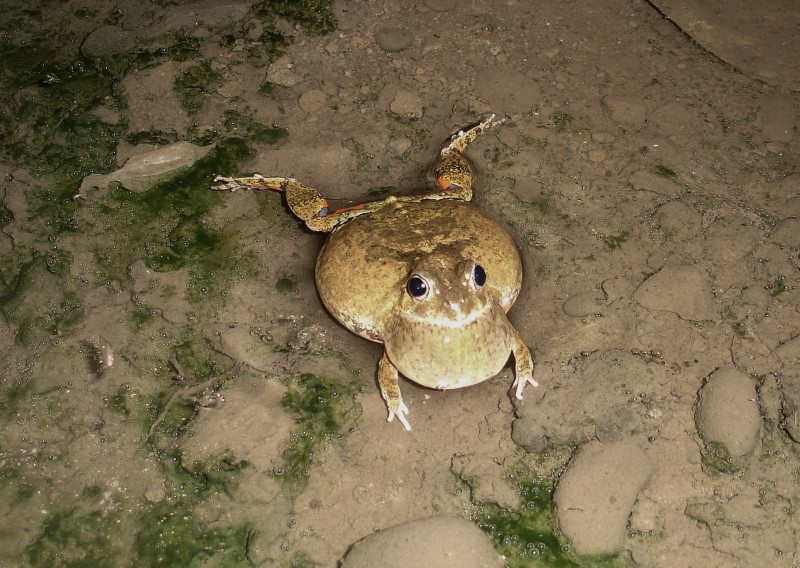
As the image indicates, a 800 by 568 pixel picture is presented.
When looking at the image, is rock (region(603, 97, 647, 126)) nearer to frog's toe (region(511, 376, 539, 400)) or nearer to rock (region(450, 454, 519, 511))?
Answer: frog's toe (region(511, 376, 539, 400))

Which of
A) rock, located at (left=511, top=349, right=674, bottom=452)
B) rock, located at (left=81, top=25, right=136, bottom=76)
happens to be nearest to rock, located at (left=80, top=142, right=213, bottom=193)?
rock, located at (left=81, top=25, right=136, bottom=76)

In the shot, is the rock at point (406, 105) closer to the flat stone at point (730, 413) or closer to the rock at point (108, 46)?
the rock at point (108, 46)

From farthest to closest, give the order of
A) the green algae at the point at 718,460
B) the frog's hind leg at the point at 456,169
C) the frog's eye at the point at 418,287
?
the frog's hind leg at the point at 456,169 → the green algae at the point at 718,460 → the frog's eye at the point at 418,287

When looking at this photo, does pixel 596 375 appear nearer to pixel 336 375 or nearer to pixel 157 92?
pixel 336 375

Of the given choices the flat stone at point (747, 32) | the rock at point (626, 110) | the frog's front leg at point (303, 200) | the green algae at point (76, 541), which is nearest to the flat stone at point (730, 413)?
the rock at point (626, 110)

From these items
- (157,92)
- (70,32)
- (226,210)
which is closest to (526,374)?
(226,210)

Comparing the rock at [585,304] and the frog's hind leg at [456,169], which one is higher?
the frog's hind leg at [456,169]
